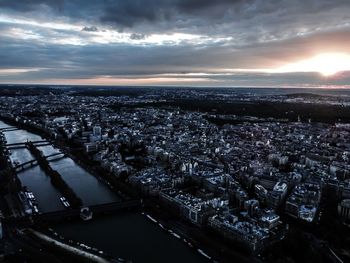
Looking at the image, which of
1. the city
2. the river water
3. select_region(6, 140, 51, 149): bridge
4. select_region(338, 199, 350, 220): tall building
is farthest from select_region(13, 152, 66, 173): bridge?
select_region(338, 199, 350, 220): tall building

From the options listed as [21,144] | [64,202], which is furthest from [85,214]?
[21,144]

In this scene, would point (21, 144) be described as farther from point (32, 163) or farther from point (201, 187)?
point (201, 187)

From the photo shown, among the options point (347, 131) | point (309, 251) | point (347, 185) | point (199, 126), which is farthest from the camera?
point (199, 126)

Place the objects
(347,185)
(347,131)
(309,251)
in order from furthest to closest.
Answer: (347,131), (347,185), (309,251)

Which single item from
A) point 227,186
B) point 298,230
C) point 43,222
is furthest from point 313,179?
point 43,222

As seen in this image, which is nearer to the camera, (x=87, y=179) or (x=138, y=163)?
(x=87, y=179)

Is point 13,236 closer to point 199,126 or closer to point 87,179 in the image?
Answer: point 87,179
